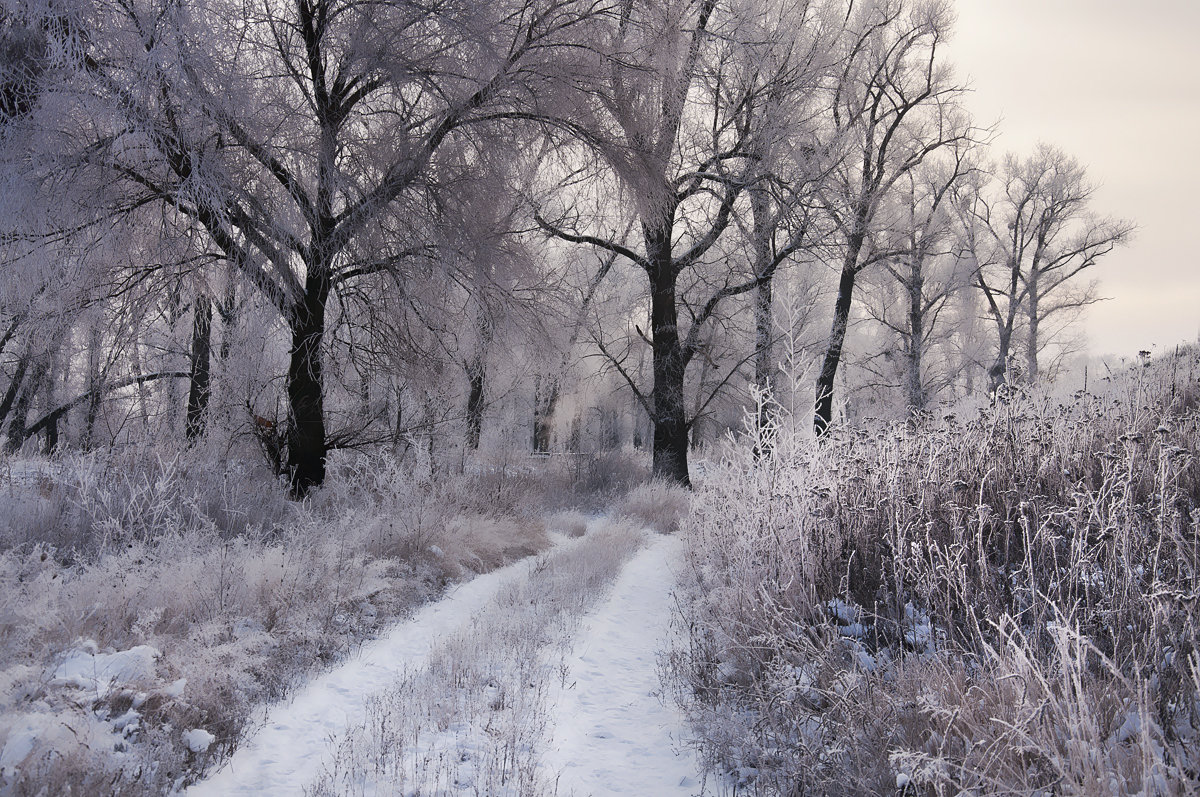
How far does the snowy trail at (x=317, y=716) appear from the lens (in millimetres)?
2965

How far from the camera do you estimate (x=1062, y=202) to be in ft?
84.1

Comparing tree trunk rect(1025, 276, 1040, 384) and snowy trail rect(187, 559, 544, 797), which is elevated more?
tree trunk rect(1025, 276, 1040, 384)

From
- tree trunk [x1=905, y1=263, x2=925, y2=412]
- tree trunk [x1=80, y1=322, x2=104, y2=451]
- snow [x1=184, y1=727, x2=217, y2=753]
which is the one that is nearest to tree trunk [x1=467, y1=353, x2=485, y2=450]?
tree trunk [x1=80, y1=322, x2=104, y2=451]

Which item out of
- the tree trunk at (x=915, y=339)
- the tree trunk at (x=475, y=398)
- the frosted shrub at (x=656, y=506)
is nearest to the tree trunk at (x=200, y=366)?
the tree trunk at (x=475, y=398)

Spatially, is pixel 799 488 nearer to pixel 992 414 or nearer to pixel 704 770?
pixel 992 414

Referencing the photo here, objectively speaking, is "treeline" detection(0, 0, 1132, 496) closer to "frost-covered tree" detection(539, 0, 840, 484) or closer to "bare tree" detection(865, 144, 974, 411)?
"frost-covered tree" detection(539, 0, 840, 484)

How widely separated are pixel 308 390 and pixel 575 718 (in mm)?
6376

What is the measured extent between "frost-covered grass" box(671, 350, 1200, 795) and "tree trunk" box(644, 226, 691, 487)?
831 cm

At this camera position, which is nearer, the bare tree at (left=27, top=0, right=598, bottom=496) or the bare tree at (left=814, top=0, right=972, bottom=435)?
the bare tree at (left=27, top=0, right=598, bottom=496)

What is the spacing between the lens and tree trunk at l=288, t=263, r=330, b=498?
8.31m

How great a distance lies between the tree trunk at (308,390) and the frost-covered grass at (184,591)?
0.37 metres

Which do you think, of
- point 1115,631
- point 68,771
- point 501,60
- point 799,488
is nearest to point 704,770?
point 1115,631

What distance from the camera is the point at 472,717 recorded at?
3627 mm

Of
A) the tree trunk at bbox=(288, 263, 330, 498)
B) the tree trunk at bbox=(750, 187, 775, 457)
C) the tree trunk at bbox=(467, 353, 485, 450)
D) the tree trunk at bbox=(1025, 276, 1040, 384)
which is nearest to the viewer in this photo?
the tree trunk at bbox=(288, 263, 330, 498)
